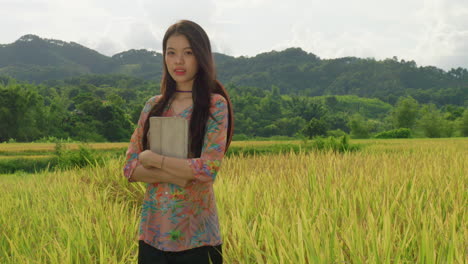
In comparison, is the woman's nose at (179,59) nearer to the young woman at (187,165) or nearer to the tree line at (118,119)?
the young woman at (187,165)

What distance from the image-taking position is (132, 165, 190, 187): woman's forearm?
5.10 feet

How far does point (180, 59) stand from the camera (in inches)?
68.6

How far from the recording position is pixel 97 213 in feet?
12.8

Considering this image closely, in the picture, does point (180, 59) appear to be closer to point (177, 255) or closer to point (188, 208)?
point (188, 208)

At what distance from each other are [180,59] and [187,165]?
543 mm

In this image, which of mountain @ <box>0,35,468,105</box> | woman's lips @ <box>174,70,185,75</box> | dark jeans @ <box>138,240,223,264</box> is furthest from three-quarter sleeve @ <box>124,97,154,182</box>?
mountain @ <box>0,35,468,105</box>

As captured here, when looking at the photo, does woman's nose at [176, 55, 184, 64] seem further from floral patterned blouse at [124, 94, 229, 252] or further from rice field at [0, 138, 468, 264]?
rice field at [0, 138, 468, 264]

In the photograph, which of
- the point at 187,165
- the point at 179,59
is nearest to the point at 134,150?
the point at 187,165

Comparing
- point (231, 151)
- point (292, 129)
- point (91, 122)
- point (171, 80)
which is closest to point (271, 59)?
point (292, 129)

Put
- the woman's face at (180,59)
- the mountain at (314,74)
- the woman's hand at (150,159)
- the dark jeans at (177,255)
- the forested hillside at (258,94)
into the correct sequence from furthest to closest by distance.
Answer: the mountain at (314,74)
the forested hillside at (258,94)
the woman's face at (180,59)
the dark jeans at (177,255)
the woman's hand at (150,159)

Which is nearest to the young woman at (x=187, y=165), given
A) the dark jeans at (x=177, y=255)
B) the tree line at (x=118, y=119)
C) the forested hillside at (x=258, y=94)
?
the dark jeans at (x=177, y=255)

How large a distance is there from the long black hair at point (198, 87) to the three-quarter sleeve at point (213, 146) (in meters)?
0.05

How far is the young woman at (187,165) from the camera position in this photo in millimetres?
1573

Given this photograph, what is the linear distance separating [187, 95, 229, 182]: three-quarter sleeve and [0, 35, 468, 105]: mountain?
315 feet
